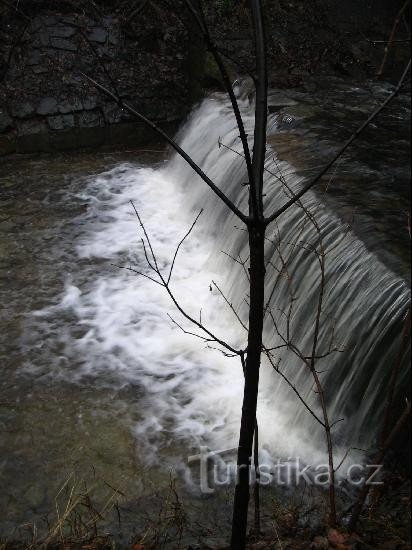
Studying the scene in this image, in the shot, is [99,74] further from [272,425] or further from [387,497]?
[387,497]

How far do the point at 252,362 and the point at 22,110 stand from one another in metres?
7.36

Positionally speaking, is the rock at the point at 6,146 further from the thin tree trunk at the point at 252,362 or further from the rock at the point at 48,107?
the thin tree trunk at the point at 252,362

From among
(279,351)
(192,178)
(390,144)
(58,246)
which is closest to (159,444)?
(279,351)

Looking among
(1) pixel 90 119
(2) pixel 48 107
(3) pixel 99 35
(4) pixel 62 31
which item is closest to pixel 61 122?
(2) pixel 48 107

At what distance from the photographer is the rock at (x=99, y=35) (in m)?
8.54

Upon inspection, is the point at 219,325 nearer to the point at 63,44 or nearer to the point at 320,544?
the point at 320,544

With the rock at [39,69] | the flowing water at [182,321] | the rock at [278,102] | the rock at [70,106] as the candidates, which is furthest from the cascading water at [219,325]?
the rock at [39,69]

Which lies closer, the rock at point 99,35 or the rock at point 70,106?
the rock at point 70,106

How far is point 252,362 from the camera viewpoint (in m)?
1.85

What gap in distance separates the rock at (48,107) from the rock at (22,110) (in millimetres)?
116

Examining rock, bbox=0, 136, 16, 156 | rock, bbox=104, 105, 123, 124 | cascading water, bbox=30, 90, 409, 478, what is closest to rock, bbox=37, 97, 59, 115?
rock, bbox=0, 136, 16, 156

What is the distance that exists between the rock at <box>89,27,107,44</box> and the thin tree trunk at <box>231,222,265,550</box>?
25.9 ft

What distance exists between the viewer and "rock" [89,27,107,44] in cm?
854

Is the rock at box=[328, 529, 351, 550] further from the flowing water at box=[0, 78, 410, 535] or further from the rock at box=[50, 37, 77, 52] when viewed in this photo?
the rock at box=[50, 37, 77, 52]
